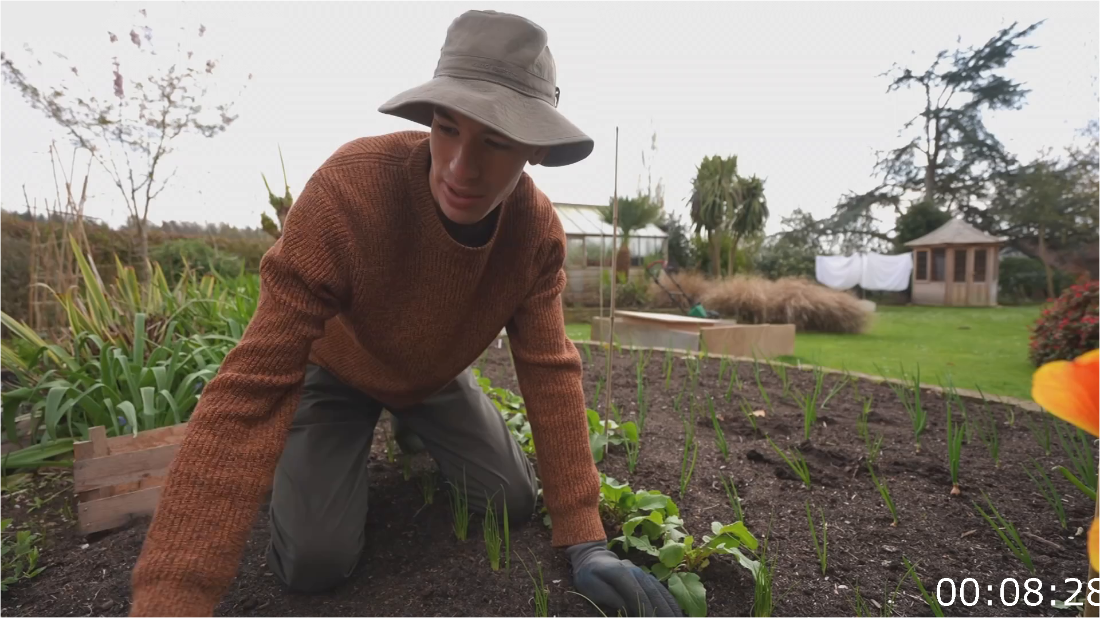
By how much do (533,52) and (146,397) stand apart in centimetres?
151

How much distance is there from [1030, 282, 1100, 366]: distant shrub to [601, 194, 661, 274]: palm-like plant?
5.38 m

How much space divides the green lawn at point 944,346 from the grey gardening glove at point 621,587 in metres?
1.94

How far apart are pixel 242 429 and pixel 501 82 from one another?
70cm

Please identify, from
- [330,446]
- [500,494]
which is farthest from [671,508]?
[330,446]

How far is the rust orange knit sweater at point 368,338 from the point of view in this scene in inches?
30.3

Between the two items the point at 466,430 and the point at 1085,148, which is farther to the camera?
the point at 1085,148

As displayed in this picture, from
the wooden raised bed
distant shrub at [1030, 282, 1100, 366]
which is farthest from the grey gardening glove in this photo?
distant shrub at [1030, 282, 1100, 366]

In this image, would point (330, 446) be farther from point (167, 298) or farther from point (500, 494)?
point (167, 298)

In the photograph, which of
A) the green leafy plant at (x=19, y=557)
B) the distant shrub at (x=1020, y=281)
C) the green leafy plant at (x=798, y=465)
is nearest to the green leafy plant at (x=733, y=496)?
the green leafy plant at (x=798, y=465)

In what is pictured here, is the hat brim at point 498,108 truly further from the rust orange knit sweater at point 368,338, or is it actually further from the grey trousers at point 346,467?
the grey trousers at point 346,467

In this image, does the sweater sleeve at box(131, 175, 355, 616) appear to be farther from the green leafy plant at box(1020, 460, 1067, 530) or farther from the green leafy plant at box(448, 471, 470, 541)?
the green leafy plant at box(1020, 460, 1067, 530)

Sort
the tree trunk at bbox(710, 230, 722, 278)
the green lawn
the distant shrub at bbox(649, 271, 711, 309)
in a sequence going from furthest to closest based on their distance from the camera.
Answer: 1. the tree trunk at bbox(710, 230, 722, 278)
2. the distant shrub at bbox(649, 271, 711, 309)
3. the green lawn

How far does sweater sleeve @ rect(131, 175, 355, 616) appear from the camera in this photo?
0.73 m

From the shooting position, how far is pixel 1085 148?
287cm
